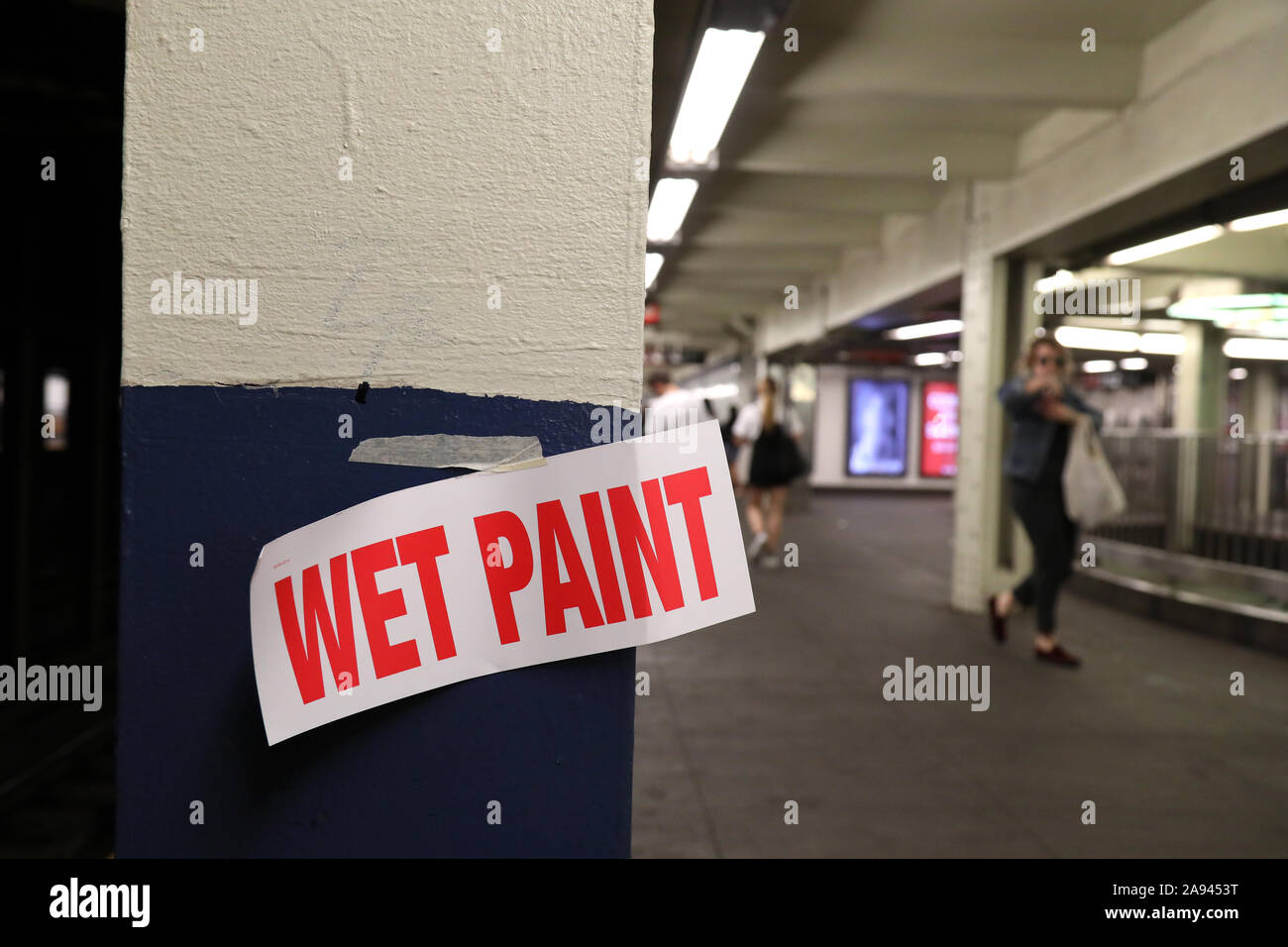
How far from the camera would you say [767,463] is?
32.8 feet

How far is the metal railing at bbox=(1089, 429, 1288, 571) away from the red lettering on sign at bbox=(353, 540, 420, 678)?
765cm

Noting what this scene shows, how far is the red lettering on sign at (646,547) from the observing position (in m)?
1.52

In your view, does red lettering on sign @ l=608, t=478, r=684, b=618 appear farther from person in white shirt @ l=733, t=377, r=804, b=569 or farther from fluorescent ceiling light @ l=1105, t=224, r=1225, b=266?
person in white shirt @ l=733, t=377, r=804, b=569

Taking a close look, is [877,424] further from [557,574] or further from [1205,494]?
[557,574]

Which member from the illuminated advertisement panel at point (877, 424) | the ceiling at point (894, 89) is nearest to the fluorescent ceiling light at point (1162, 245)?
the ceiling at point (894, 89)

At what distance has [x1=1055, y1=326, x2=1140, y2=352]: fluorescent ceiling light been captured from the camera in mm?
14050

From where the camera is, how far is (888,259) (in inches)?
406

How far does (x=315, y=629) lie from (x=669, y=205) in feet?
22.0

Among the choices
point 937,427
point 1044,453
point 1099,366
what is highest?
point 1099,366

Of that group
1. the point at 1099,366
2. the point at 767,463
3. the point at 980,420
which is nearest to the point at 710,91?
the point at 980,420
